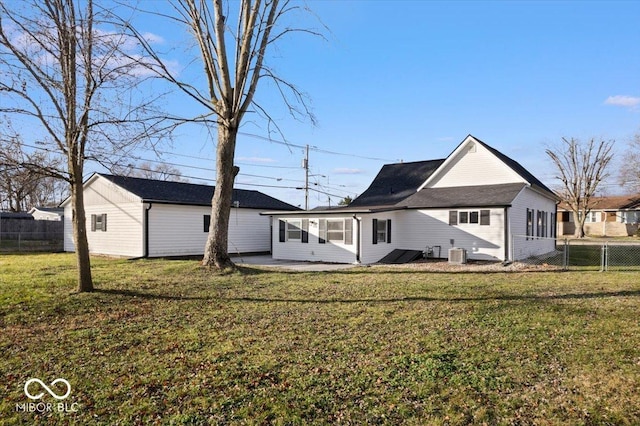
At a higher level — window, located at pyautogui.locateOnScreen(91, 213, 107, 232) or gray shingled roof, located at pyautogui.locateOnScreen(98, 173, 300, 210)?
gray shingled roof, located at pyautogui.locateOnScreen(98, 173, 300, 210)

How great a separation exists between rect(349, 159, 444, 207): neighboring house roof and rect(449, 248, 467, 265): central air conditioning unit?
Answer: 630 centimetres

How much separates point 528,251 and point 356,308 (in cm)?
1453

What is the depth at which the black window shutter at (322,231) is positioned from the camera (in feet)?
60.0

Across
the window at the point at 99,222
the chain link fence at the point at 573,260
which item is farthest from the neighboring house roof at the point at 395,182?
the window at the point at 99,222

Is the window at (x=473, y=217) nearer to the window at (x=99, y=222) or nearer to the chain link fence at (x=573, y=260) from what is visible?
the chain link fence at (x=573, y=260)

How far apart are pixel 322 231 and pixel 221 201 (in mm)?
6246

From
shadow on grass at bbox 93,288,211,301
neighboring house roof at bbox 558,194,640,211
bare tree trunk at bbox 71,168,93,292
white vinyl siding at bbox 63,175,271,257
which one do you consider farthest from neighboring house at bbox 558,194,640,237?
bare tree trunk at bbox 71,168,93,292

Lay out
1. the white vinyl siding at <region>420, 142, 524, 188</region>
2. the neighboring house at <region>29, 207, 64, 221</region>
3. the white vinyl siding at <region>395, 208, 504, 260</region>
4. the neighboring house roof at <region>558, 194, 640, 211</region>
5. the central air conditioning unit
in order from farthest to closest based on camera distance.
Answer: the neighboring house roof at <region>558, 194, 640, 211</region>
the neighboring house at <region>29, 207, 64, 221</region>
the white vinyl siding at <region>420, 142, 524, 188</region>
the white vinyl siding at <region>395, 208, 504, 260</region>
the central air conditioning unit

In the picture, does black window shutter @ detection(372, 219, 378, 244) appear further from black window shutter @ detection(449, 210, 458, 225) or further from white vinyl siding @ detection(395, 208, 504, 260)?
black window shutter @ detection(449, 210, 458, 225)

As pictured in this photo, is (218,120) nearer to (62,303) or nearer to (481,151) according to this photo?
(62,303)

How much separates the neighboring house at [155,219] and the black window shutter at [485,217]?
11.0 meters

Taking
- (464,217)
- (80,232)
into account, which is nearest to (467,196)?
(464,217)

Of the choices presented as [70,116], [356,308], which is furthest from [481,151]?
[70,116]

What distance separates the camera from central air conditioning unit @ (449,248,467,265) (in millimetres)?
16672
